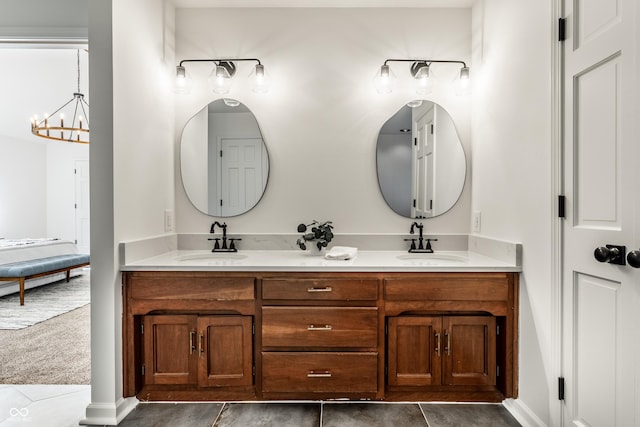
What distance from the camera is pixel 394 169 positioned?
2562 millimetres

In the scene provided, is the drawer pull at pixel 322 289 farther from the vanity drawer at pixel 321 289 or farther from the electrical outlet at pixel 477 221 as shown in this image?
the electrical outlet at pixel 477 221

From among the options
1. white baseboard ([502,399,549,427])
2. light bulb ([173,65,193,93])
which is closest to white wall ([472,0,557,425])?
white baseboard ([502,399,549,427])

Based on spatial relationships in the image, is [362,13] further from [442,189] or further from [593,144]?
[593,144]

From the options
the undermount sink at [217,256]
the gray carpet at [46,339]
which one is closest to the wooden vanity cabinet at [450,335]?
the undermount sink at [217,256]

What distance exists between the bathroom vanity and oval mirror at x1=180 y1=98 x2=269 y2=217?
2.37 feet

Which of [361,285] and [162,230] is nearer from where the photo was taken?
[361,285]

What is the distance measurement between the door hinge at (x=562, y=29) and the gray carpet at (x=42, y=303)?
187 inches

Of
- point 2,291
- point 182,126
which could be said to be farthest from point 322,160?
point 2,291

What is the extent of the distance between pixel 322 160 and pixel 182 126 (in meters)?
1.05

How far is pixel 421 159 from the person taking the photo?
256 cm

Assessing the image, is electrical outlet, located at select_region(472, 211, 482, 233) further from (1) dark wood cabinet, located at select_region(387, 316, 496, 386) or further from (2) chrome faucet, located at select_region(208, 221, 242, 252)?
(2) chrome faucet, located at select_region(208, 221, 242, 252)

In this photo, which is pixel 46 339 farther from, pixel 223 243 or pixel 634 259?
pixel 634 259

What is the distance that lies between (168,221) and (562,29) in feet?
8.17

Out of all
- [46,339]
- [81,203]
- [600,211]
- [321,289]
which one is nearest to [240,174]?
[321,289]
